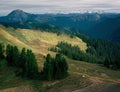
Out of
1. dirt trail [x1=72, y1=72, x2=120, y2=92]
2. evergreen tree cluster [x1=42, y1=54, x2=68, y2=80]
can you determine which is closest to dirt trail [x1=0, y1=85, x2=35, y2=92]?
evergreen tree cluster [x1=42, y1=54, x2=68, y2=80]

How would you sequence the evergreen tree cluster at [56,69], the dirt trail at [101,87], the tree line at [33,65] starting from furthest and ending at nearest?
1. the tree line at [33,65]
2. the evergreen tree cluster at [56,69]
3. the dirt trail at [101,87]

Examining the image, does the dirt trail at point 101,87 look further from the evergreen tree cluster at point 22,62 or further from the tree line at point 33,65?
the evergreen tree cluster at point 22,62

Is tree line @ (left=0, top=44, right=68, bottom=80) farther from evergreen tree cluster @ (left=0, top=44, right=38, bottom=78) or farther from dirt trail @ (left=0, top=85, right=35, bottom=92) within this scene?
dirt trail @ (left=0, top=85, right=35, bottom=92)

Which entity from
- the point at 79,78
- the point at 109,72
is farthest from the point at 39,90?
the point at 109,72

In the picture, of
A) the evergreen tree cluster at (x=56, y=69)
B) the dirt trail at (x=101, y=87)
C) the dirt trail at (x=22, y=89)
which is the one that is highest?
the evergreen tree cluster at (x=56, y=69)

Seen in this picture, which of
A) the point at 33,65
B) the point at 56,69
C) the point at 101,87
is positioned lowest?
the point at 101,87

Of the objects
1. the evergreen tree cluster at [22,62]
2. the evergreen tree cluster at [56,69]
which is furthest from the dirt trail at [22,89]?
the evergreen tree cluster at [22,62]

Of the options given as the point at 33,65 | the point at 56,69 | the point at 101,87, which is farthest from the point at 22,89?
the point at 101,87

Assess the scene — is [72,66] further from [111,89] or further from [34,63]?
[111,89]

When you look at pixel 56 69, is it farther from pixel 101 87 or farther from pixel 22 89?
pixel 101 87
